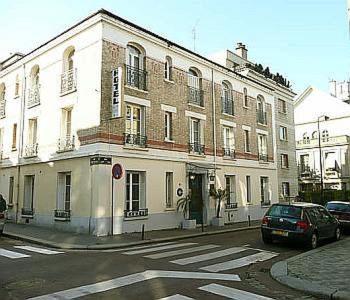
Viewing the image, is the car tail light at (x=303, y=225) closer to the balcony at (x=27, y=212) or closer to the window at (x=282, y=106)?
the balcony at (x=27, y=212)

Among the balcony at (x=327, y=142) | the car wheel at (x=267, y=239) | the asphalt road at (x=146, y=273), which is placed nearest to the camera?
the asphalt road at (x=146, y=273)

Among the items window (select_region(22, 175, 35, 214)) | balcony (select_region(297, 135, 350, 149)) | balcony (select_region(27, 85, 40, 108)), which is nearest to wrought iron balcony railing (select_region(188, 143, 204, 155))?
balcony (select_region(27, 85, 40, 108))

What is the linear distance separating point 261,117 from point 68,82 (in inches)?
561

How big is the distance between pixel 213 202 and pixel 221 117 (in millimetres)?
5101

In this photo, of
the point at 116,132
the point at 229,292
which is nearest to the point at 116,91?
the point at 116,132

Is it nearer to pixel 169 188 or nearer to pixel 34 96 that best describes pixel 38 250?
pixel 169 188

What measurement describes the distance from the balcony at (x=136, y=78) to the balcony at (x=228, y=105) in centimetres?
664

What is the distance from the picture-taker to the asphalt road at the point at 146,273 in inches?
272

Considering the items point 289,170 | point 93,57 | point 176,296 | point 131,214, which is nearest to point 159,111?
point 93,57

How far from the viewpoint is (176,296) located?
264 inches

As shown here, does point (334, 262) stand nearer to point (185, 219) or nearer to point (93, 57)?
point (185, 219)

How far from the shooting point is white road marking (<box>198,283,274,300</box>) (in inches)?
268

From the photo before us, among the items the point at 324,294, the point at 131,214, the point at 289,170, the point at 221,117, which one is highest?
the point at 221,117

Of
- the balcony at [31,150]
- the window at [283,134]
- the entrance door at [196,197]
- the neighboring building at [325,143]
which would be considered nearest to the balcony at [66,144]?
the balcony at [31,150]
